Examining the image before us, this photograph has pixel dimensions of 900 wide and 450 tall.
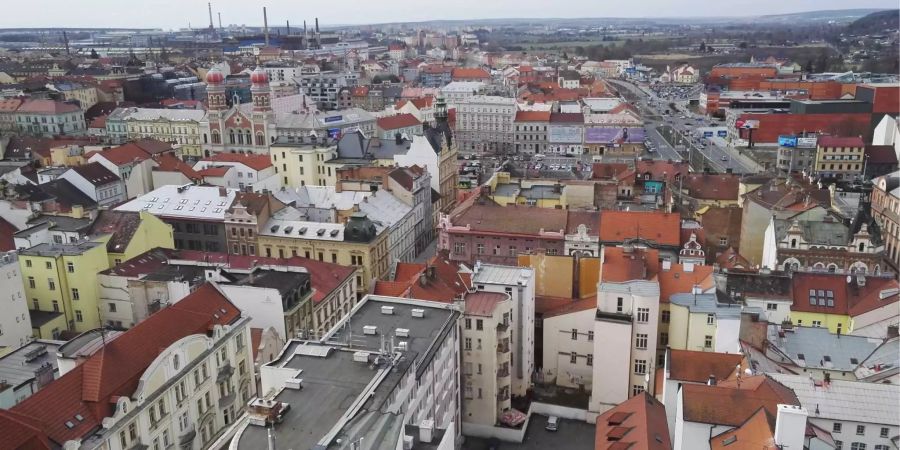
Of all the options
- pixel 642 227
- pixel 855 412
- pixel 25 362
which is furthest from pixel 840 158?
pixel 25 362

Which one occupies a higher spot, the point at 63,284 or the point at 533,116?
the point at 63,284

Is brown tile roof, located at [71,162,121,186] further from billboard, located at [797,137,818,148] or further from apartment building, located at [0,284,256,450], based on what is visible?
billboard, located at [797,137,818,148]

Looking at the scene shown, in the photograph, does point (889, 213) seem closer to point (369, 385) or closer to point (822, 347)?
point (822, 347)

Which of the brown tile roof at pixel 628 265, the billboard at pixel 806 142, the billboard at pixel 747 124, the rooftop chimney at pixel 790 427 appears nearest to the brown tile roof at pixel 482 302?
the brown tile roof at pixel 628 265

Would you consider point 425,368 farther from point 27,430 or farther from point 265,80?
point 265,80

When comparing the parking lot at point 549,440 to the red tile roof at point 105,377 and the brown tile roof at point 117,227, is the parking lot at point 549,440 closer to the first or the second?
the red tile roof at point 105,377

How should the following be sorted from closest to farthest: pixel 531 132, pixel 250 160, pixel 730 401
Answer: pixel 730 401 → pixel 250 160 → pixel 531 132

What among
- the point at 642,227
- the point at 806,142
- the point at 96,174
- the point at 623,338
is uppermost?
the point at 96,174
